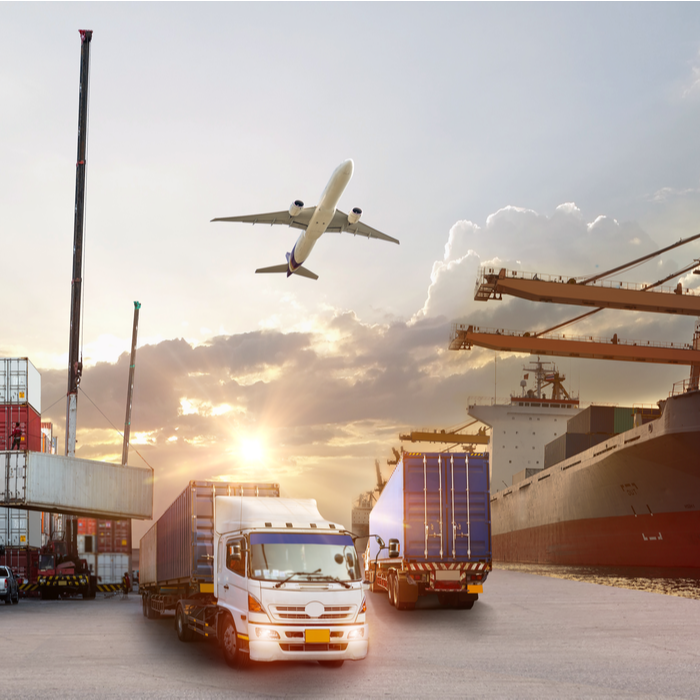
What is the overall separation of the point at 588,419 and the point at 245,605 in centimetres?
4293

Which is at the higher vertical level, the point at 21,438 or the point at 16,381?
the point at 16,381

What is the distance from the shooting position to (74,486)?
1077 inches

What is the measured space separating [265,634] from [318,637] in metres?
0.73

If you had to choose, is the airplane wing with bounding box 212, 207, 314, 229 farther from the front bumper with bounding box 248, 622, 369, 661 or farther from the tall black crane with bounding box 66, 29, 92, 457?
the front bumper with bounding box 248, 622, 369, 661

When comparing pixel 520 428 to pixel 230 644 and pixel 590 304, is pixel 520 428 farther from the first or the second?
pixel 230 644

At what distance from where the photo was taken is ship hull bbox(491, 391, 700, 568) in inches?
1302

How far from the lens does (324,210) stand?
107ft

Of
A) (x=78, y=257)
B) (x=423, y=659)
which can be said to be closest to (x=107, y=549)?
(x=78, y=257)

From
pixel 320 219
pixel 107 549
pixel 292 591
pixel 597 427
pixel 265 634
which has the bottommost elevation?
pixel 107 549

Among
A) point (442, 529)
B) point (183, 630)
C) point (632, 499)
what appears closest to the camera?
point (183, 630)

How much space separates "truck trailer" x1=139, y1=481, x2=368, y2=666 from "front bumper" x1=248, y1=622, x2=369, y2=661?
1 cm

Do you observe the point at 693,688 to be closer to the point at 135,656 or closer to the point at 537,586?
the point at 135,656

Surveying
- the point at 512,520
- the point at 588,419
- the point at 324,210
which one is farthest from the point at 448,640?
the point at 512,520

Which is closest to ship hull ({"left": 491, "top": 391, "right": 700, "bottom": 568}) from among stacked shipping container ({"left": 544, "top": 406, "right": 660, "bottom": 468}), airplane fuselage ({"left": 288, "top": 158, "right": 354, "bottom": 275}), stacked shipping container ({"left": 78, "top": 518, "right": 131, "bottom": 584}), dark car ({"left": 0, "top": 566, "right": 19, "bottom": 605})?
stacked shipping container ({"left": 544, "top": 406, "right": 660, "bottom": 468})
